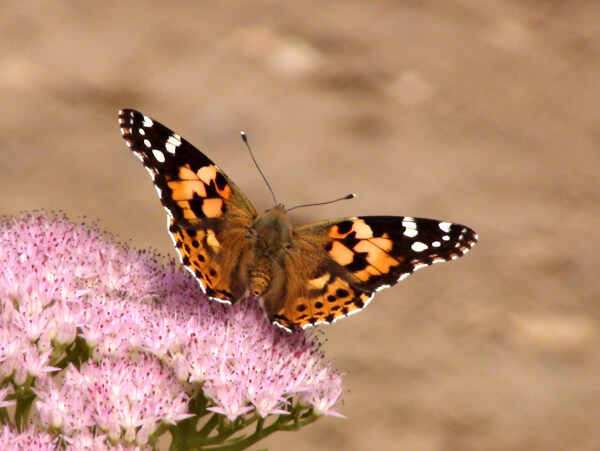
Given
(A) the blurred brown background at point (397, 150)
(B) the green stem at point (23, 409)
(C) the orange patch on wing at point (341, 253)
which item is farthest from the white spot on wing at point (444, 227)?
(A) the blurred brown background at point (397, 150)

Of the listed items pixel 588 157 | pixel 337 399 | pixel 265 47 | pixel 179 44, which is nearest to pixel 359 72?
pixel 265 47

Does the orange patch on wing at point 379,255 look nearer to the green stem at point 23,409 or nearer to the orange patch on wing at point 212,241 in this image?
the orange patch on wing at point 212,241

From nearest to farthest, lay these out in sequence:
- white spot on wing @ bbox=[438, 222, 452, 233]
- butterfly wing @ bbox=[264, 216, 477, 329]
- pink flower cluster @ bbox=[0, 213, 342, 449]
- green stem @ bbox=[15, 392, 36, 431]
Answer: pink flower cluster @ bbox=[0, 213, 342, 449]
green stem @ bbox=[15, 392, 36, 431]
butterfly wing @ bbox=[264, 216, 477, 329]
white spot on wing @ bbox=[438, 222, 452, 233]

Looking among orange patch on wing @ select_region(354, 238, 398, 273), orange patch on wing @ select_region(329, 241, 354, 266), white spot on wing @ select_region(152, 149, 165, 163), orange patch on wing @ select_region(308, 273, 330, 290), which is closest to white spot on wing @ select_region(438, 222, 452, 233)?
orange patch on wing @ select_region(354, 238, 398, 273)

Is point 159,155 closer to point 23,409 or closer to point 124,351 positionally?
point 124,351

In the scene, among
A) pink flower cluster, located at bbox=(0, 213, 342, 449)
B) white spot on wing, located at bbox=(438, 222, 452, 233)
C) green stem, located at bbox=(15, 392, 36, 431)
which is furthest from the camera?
white spot on wing, located at bbox=(438, 222, 452, 233)

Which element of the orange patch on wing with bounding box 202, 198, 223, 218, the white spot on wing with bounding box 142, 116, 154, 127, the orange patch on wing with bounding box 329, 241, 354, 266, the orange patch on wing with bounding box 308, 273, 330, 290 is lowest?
the orange patch on wing with bounding box 308, 273, 330, 290

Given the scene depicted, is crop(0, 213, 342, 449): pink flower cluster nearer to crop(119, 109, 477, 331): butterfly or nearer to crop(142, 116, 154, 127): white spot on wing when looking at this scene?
crop(119, 109, 477, 331): butterfly
